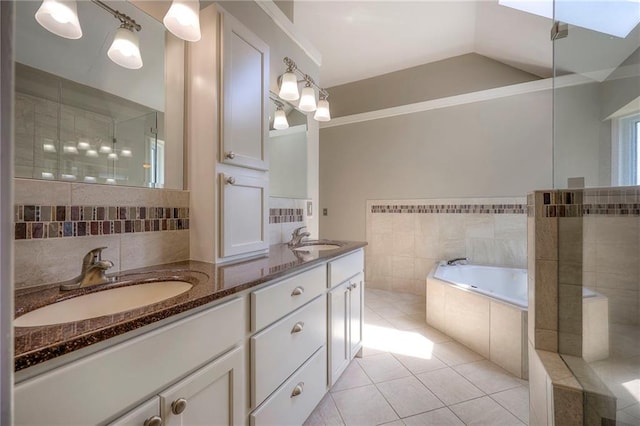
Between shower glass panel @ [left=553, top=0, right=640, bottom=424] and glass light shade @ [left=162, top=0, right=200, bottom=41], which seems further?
glass light shade @ [left=162, top=0, right=200, bottom=41]

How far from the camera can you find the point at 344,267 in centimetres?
165

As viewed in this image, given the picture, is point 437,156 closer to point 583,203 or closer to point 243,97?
point 583,203

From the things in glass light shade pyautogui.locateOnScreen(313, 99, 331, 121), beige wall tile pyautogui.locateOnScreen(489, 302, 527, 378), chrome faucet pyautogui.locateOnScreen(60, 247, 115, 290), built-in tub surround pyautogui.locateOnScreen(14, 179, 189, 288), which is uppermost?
glass light shade pyautogui.locateOnScreen(313, 99, 331, 121)

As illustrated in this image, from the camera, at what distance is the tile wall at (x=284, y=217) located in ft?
6.23

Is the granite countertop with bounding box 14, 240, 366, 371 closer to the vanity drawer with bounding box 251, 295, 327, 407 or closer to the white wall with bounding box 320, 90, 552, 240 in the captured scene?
the vanity drawer with bounding box 251, 295, 327, 407

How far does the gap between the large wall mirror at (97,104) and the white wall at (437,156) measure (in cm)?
285

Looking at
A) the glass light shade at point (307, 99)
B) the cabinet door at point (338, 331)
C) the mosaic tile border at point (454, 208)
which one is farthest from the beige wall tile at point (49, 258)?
the mosaic tile border at point (454, 208)

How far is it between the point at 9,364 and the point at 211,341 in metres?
0.61

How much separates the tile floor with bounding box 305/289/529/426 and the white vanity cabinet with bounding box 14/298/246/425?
877mm

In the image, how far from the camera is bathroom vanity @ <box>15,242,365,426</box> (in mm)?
489

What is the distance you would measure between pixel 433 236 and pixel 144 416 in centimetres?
331

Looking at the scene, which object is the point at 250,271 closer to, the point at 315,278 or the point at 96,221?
the point at 315,278

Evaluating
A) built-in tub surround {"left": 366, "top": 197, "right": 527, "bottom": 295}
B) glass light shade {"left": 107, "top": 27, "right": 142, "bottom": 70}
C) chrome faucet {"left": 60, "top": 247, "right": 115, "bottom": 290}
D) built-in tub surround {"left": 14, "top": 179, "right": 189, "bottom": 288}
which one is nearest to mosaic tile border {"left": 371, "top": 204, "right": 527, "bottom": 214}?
built-in tub surround {"left": 366, "top": 197, "right": 527, "bottom": 295}

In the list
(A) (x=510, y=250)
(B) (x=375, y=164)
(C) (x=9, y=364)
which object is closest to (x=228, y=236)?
(C) (x=9, y=364)
